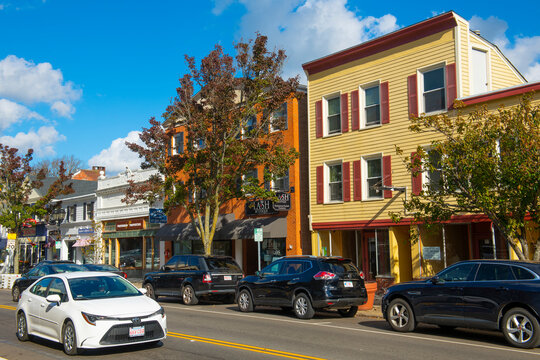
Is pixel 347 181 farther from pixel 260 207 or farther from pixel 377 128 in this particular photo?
pixel 260 207

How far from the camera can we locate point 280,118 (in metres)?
24.7

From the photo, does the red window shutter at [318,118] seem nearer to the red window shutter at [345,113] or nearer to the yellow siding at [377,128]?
the yellow siding at [377,128]

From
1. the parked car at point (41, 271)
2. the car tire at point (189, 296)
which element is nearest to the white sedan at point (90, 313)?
the car tire at point (189, 296)

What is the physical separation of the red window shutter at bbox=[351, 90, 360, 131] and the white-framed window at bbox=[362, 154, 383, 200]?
1439 mm

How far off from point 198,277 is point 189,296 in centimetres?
83

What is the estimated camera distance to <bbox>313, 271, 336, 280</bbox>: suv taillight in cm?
1430

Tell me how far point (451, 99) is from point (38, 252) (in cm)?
4164

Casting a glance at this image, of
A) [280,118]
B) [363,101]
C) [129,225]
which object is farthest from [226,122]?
[129,225]

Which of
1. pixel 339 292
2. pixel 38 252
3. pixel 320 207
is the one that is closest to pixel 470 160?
pixel 339 292

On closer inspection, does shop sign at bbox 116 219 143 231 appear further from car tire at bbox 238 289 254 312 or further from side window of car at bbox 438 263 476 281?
side window of car at bbox 438 263 476 281

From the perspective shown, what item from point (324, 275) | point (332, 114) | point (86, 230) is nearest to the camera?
point (324, 275)

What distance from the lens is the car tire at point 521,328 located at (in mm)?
9773

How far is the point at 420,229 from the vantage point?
20.5 m

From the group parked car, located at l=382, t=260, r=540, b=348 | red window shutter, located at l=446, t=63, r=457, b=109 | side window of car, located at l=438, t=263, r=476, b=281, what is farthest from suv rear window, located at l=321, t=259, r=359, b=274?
red window shutter, located at l=446, t=63, r=457, b=109
